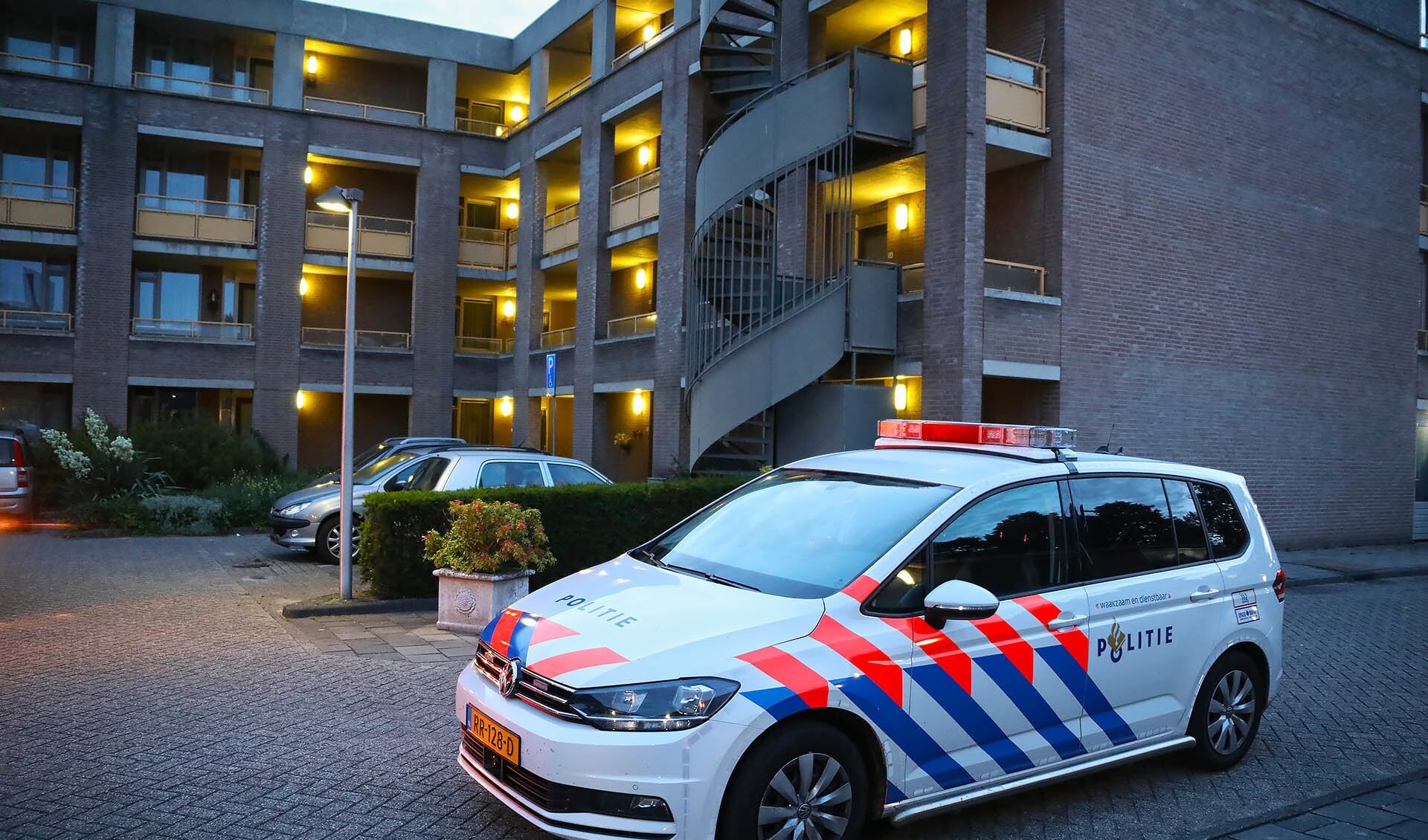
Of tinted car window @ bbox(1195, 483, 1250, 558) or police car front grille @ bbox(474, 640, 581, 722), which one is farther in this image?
tinted car window @ bbox(1195, 483, 1250, 558)

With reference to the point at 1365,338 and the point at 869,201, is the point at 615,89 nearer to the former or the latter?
the point at 869,201

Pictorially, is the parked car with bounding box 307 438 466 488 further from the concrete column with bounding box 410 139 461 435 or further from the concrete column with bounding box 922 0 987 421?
the concrete column with bounding box 410 139 461 435

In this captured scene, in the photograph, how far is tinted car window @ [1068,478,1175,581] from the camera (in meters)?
5.56

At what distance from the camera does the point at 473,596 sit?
9.62 meters

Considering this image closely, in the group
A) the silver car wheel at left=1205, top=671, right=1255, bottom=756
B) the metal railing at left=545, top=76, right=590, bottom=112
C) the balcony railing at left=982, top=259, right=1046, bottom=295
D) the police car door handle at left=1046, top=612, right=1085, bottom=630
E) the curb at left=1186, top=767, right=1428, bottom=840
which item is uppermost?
the metal railing at left=545, top=76, right=590, bottom=112

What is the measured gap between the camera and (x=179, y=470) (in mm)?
21016

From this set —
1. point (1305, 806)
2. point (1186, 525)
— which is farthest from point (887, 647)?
point (1305, 806)

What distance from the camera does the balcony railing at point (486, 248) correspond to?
30984 millimetres

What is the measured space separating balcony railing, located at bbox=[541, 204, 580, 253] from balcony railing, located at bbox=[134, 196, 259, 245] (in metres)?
8.01

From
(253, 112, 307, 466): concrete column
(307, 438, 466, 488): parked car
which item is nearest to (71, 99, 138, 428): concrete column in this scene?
(253, 112, 307, 466): concrete column

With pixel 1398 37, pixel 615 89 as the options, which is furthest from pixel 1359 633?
pixel 615 89

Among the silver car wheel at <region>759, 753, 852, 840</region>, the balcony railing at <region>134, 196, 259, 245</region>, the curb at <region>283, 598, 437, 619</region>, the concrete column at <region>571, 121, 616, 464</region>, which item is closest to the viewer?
the silver car wheel at <region>759, 753, 852, 840</region>

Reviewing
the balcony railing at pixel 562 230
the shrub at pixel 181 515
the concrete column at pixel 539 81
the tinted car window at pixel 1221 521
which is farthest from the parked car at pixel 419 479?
the concrete column at pixel 539 81

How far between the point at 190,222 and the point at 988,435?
2783 cm
